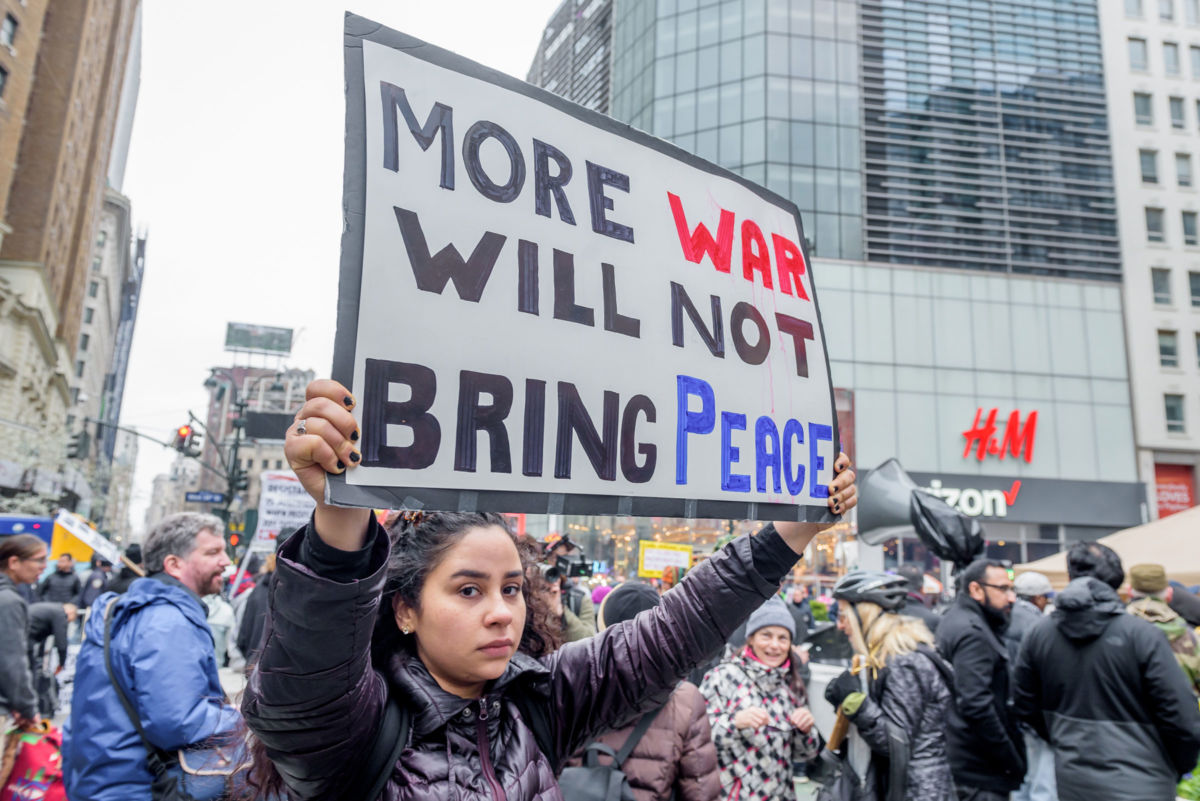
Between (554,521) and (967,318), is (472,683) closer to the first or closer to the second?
(967,318)

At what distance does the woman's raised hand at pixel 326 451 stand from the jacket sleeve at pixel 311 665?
40 millimetres

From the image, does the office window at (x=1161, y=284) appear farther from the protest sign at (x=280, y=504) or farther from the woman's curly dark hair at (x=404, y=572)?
the woman's curly dark hair at (x=404, y=572)

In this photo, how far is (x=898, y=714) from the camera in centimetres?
394

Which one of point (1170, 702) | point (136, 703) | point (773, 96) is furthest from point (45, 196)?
point (1170, 702)

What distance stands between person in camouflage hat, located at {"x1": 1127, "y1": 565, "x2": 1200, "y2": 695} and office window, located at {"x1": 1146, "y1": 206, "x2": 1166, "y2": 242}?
33205 mm

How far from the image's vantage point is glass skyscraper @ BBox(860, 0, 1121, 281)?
29984mm

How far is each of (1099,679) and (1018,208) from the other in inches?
1204

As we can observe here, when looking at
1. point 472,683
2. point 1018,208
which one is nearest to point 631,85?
point 1018,208

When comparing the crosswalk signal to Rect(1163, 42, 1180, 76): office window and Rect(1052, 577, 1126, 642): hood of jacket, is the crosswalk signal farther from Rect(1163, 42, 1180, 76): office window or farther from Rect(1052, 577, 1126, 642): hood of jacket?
Rect(1163, 42, 1180, 76): office window

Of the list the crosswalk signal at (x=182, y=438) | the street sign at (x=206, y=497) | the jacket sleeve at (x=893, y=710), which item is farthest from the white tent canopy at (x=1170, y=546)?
the crosswalk signal at (x=182, y=438)

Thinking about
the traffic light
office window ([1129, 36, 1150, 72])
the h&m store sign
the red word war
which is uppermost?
office window ([1129, 36, 1150, 72])

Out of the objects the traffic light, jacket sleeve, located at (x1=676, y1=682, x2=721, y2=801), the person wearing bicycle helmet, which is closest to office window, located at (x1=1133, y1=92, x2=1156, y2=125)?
the person wearing bicycle helmet

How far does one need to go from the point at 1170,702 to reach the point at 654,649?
324cm

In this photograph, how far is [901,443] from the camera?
28875 millimetres
